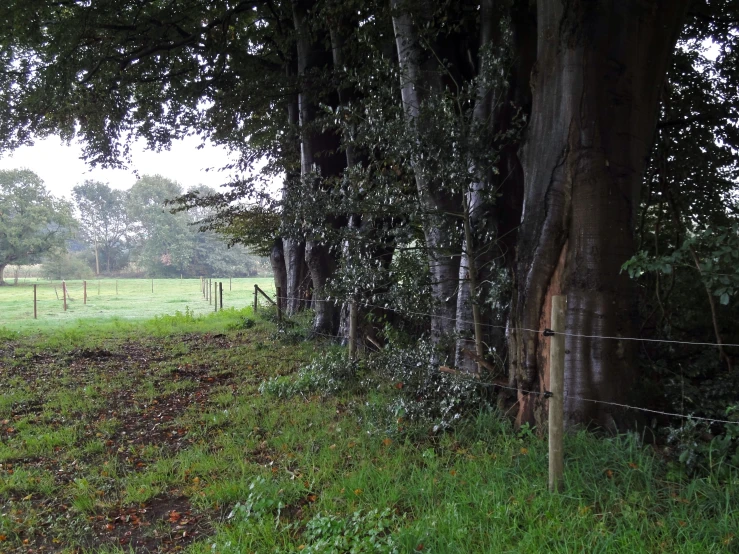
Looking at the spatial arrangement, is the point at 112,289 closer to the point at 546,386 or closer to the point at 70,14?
the point at 70,14

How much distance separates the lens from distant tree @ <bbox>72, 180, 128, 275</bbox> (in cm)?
6147

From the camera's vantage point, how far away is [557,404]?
369 centimetres

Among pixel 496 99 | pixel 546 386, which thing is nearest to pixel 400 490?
pixel 546 386

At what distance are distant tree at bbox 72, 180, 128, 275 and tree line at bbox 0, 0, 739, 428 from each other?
57.5 meters

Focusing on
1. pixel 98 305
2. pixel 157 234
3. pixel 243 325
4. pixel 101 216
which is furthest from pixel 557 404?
pixel 101 216

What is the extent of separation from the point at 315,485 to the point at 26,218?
4793 centimetres

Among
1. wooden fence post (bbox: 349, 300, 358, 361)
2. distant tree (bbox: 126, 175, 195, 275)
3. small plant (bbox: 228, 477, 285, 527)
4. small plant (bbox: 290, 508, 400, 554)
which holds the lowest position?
small plant (bbox: 228, 477, 285, 527)

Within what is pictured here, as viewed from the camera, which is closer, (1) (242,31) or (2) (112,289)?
(1) (242,31)

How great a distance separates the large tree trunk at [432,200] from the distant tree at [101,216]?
6311cm

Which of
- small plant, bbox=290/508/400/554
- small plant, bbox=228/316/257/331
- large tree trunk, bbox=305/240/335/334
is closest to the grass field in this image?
small plant, bbox=228/316/257/331

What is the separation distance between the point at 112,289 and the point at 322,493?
44029 mm

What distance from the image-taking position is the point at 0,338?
560 inches

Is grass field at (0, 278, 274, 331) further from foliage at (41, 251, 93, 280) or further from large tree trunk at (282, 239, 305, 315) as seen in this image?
large tree trunk at (282, 239, 305, 315)

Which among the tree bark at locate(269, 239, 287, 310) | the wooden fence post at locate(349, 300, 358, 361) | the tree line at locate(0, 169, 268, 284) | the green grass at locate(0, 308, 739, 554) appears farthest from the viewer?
the tree line at locate(0, 169, 268, 284)
